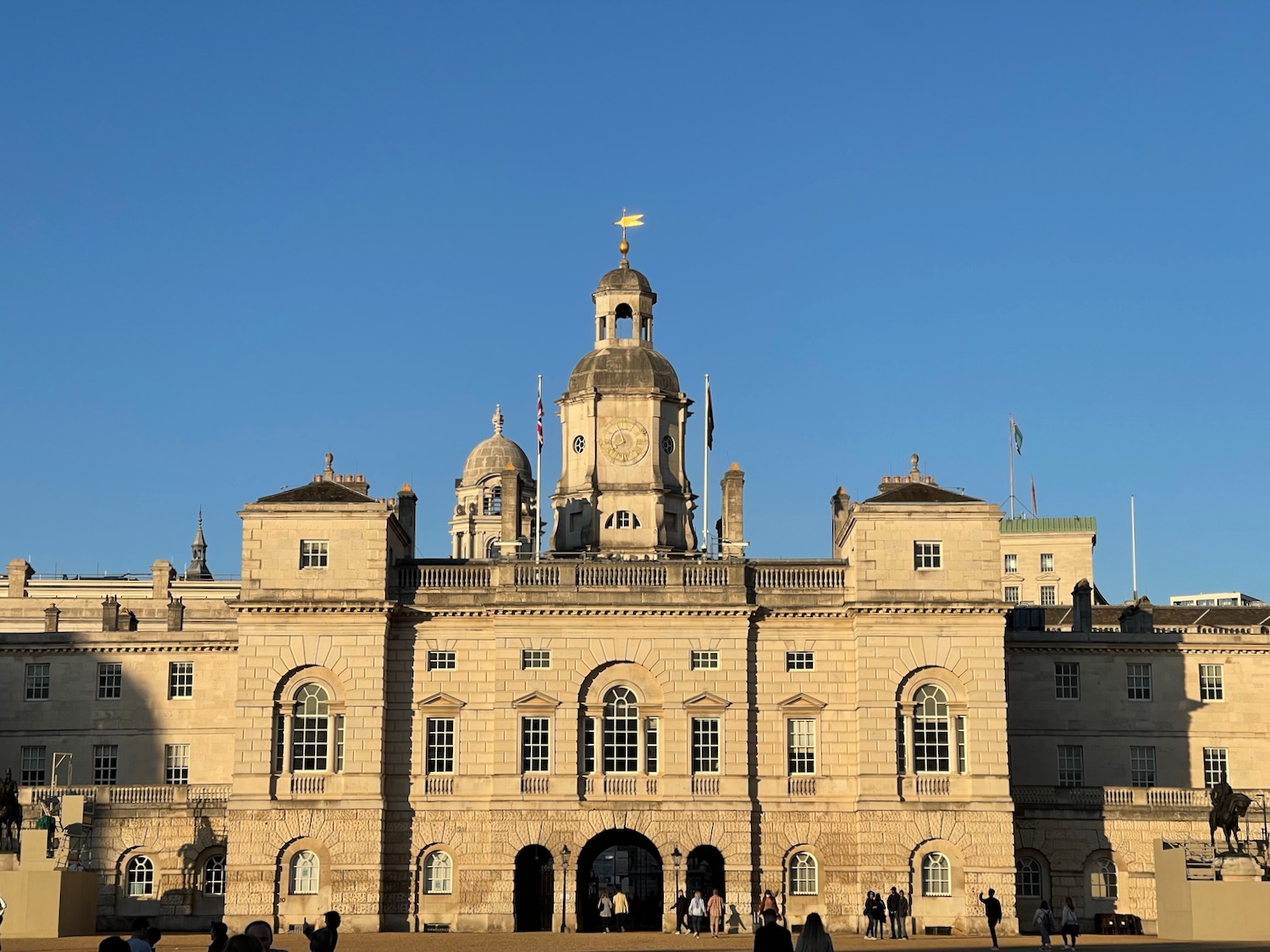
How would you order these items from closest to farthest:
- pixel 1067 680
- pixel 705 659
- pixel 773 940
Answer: pixel 773 940, pixel 705 659, pixel 1067 680

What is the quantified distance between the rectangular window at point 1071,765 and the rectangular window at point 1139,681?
289 centimetres

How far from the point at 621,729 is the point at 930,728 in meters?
10.3

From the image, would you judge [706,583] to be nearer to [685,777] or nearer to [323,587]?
[685,777]

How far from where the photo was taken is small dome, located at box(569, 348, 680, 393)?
75188 millimetres

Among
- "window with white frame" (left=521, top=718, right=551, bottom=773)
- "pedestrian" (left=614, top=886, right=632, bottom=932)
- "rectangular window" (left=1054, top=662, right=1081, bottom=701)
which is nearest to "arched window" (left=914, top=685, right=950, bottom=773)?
"rectangular window" (left=1054, top=662, right=1081, bottom=701)

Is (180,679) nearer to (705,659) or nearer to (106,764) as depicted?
(106,764)

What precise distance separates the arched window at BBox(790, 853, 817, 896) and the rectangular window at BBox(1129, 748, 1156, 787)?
49.3ft

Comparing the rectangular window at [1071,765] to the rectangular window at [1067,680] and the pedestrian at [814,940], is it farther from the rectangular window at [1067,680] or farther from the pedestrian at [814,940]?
the pedestrian at [814,940]

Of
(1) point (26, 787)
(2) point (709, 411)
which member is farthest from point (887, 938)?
(1) point (26, 787)

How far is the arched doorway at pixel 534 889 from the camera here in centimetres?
6525

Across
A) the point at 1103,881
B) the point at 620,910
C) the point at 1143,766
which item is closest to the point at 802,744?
the point at 620,910

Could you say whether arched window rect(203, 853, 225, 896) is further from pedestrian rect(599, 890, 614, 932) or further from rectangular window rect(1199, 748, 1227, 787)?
rectangular window rect(1199, 748, 1227, 787)

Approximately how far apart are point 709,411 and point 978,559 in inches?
568

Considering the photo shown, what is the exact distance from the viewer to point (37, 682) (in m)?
71.6
